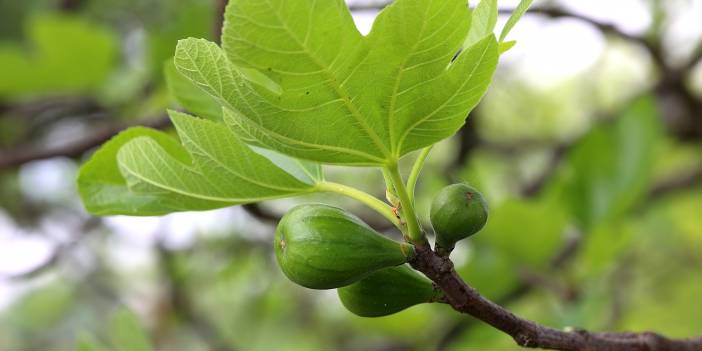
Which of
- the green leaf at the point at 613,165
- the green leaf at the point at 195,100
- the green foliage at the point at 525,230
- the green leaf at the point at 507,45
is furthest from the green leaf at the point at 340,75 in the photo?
the green leaf at the point at 613,165

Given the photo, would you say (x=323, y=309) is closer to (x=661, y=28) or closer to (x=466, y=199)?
(x=661, y=28)

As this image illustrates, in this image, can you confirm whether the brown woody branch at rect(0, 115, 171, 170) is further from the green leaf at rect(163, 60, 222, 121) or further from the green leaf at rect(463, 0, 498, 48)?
the green leaf at rect(463, 0, 498, 48)

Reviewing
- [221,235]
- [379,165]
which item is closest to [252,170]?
[379,165]

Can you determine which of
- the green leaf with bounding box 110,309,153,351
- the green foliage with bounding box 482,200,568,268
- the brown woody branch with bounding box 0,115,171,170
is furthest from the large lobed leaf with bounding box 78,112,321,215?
the green foliage with bounding box 482,200,568,268

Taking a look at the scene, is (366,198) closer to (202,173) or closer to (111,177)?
(202,173)

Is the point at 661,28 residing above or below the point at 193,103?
above

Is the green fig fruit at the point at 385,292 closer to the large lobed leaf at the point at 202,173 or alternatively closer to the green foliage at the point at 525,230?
the large lobed leaf at the point at 202,173
